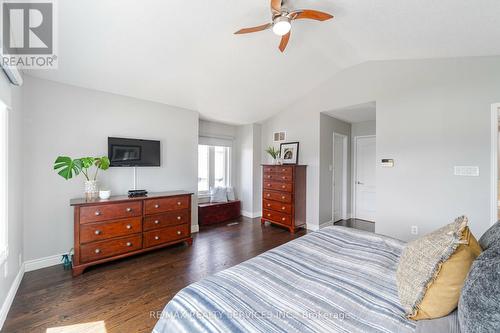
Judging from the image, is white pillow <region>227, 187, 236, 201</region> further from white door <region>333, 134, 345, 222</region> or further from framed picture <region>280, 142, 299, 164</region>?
white door <region>333, 134, 345, 222</region>

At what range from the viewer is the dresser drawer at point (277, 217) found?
4.24 meters

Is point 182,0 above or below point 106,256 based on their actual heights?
above

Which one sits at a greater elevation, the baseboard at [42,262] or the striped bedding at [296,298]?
the striped bedding at [296,298]

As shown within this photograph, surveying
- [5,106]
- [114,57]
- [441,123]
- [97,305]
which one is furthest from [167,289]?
[441,123]

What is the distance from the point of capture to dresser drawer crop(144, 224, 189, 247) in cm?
301

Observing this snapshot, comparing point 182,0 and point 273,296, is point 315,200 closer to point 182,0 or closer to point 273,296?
point 273,296

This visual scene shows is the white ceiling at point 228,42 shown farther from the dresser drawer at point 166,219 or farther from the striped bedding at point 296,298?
the striped bedding at point 296,298

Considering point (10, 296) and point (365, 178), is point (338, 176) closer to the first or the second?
point (365, 178)

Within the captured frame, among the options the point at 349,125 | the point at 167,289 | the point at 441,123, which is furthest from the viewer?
the point at 349,125

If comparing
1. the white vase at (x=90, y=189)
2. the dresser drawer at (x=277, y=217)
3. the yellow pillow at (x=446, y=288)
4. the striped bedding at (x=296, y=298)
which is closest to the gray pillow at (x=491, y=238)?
the yellow pillow at (x=446, y=288)

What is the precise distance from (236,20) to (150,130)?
214cm

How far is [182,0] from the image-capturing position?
2.03 metres

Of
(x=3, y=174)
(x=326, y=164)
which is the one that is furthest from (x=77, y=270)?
(x=326, y=164)

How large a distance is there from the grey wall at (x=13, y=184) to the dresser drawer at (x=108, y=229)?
55cm
